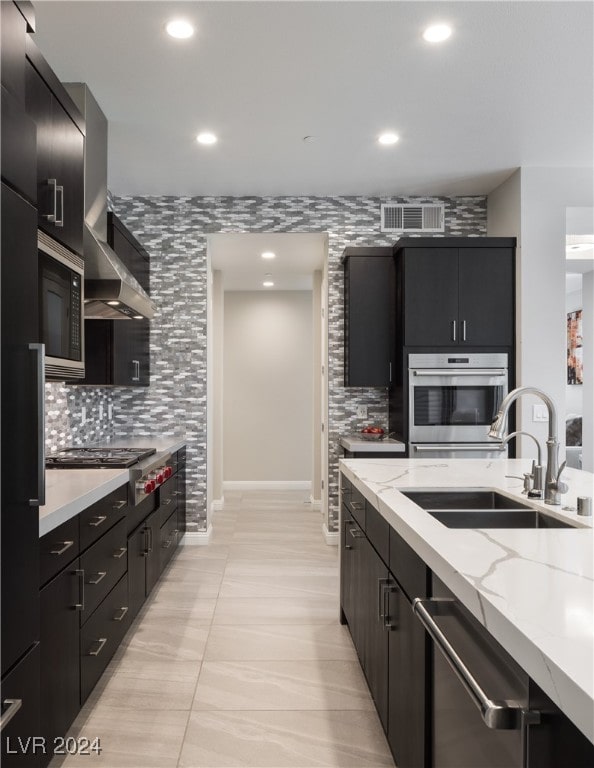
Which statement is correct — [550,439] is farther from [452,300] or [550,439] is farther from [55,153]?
[452,300]

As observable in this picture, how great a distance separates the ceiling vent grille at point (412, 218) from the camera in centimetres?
474

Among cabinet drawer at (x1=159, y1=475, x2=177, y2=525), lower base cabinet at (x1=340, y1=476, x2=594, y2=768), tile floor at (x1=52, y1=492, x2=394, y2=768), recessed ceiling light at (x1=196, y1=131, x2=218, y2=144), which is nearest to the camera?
lower base cabinet at (x1=340, y1=476, x2=594, y2=768)

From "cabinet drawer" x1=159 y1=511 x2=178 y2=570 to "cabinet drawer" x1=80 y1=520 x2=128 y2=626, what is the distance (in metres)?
0.96

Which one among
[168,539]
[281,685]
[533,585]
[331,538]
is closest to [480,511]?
[533,585]

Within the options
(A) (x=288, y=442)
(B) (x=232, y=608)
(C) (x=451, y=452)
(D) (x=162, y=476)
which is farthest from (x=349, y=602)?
(A) (x=288, y=442)

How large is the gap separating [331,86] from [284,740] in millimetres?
3092

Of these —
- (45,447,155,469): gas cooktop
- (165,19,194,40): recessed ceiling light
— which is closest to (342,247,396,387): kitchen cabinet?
(45,447,155,469): gas cooktop

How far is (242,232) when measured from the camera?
477 cm

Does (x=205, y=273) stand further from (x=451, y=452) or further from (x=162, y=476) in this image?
(x=451, y=452)

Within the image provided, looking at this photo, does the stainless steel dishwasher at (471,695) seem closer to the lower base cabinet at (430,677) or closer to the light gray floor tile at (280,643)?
the lower base cabinet at (430,677)

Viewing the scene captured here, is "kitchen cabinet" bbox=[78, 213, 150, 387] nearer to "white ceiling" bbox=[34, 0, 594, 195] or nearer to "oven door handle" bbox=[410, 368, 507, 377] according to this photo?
"white ceiling" bbox=[34, 0, 594, 195]

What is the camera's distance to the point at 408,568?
1.57m

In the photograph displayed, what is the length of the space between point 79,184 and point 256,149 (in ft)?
5.36

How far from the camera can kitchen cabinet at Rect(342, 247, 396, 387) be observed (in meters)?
4.52
